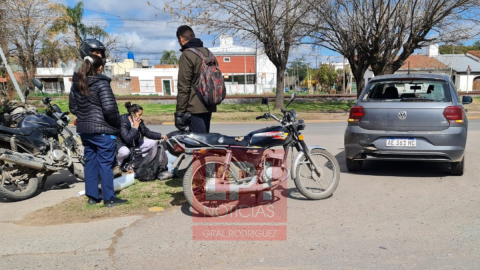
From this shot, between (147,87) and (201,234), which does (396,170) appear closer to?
(201,234)

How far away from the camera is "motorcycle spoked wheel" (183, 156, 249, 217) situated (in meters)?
4.31

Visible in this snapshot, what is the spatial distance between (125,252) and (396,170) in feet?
15.9

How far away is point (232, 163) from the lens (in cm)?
441

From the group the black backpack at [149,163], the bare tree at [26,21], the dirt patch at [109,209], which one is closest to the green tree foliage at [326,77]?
the bare tree at [26,21]

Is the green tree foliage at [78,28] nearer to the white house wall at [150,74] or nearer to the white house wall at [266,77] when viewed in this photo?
the white house wall at [150,74]

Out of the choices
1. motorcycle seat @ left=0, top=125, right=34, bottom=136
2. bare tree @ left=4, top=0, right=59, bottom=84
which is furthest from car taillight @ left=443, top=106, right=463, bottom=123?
bare tree @ left=4, top=0, right=59, bottom=84

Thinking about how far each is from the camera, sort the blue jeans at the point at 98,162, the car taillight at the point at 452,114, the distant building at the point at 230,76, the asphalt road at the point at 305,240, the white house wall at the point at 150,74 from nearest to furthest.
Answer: the asphalt road at the point at 305,240 < the blue jeans at the point at 98,162 < the car taillight at the point at 452,114 < the distant building at the point at 230,76 < the white house wall at the point at 150,74

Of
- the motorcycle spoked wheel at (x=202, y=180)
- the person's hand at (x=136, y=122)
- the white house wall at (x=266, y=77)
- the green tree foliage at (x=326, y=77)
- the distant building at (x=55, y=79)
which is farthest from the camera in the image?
the green tree foliage at (x=326, y=77)

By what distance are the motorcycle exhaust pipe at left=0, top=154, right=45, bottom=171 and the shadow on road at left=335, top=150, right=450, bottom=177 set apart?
15.4 ft

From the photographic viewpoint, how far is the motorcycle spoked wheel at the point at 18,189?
196 inches

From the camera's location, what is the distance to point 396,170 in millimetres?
6590

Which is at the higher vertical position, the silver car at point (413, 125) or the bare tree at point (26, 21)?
the bare tree at point (26, 21)

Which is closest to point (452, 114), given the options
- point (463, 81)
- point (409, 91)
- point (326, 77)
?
point (409, 91)

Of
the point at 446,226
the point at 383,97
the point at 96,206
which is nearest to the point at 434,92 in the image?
the point at 383,97
